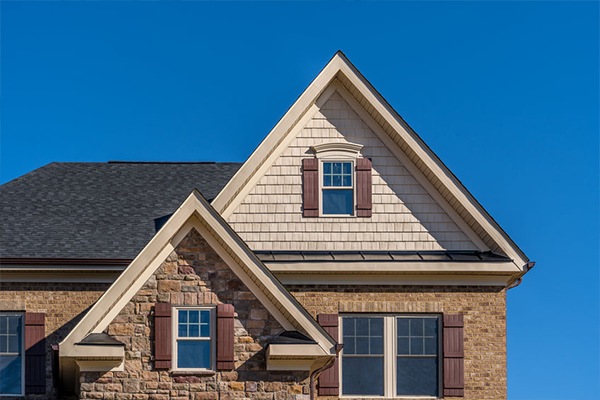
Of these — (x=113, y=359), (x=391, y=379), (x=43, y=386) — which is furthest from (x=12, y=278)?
(x=391, y=379)

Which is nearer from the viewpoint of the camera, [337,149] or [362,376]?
[362,376]

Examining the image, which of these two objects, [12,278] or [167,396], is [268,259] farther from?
[12,278]

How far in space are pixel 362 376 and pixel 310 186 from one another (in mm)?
4111

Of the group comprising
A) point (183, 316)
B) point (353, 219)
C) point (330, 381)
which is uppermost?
Result: point (353, 219)

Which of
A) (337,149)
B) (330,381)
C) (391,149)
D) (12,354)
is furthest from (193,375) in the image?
(391,149)

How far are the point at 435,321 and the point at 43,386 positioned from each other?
8.30 metres

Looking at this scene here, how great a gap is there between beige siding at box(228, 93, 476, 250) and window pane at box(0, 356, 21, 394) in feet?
17.9

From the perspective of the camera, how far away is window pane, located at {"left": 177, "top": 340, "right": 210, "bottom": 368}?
1472cm

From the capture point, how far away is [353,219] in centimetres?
1803

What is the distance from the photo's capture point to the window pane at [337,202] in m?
18.2

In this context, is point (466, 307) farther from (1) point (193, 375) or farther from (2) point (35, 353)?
(2) point (35, 353)

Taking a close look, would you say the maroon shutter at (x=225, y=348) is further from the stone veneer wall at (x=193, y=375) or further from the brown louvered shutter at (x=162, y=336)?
the brown louvered shutter at (x=162, y=336)

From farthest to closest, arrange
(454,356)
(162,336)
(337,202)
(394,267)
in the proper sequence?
(337,202)
(394,267)
(454,356)
(162,336)

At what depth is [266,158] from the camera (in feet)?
59.2
